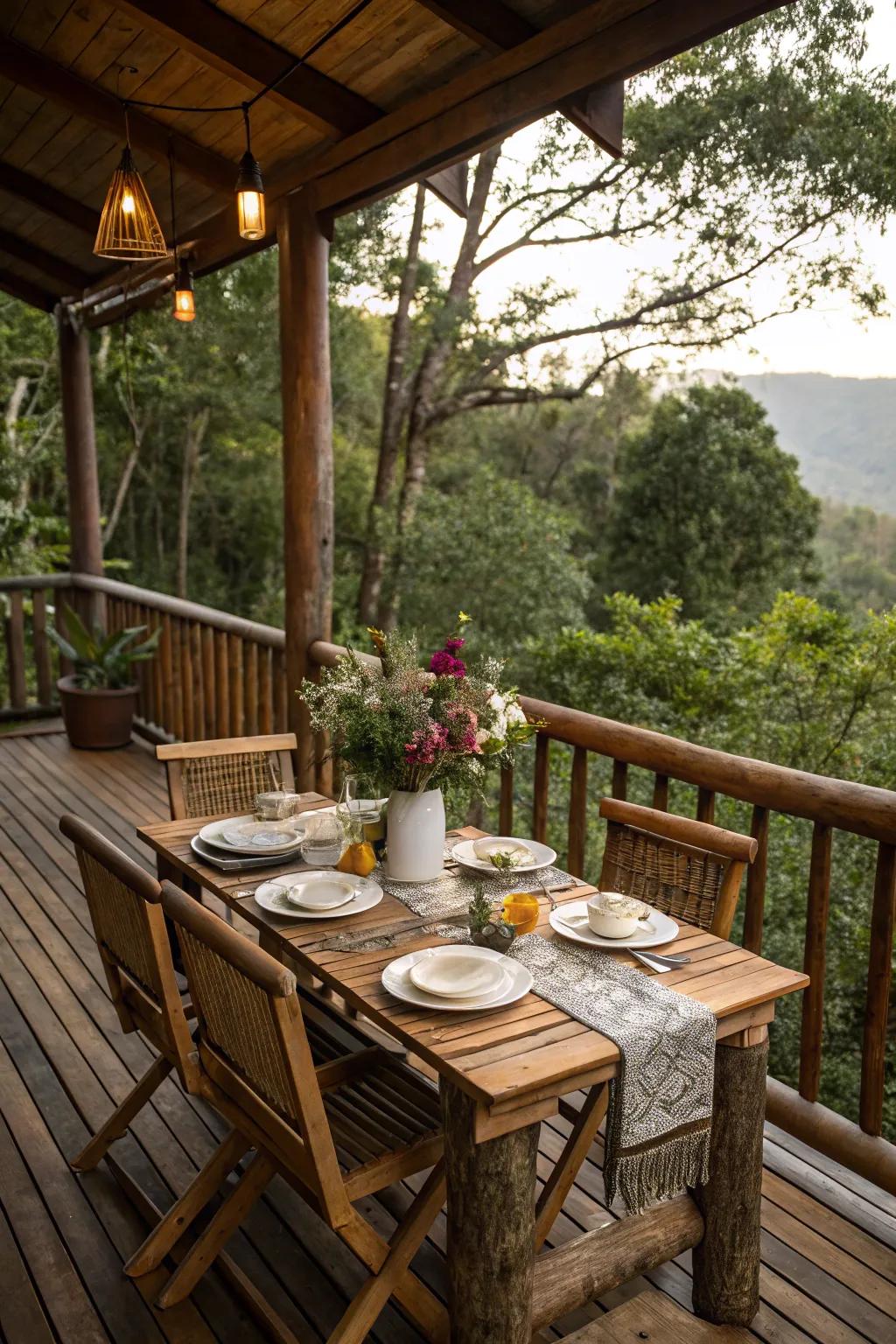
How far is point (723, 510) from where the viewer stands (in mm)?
12625

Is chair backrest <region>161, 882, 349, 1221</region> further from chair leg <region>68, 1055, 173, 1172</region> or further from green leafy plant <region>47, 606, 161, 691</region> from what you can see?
green leafy plant <region>47, 606, 161, 691</region>

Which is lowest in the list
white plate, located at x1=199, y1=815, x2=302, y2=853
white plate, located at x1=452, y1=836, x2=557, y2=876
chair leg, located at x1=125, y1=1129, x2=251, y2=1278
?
chair leg, located at x1=125, y1=1129, x2=251, y2=1278

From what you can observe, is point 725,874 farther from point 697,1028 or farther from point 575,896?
point 697,1028

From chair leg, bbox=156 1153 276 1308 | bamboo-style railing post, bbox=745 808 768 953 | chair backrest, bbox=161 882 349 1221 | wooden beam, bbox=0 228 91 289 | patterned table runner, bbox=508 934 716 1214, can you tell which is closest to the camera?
chair backrest, bbox=161 882 349 1221

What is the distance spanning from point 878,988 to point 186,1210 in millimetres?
1559

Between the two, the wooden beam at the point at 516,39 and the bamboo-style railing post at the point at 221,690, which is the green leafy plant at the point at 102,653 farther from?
the wooden beam at the point at 516,39

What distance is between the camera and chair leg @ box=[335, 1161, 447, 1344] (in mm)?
1758

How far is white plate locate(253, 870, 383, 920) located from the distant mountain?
11.7 meters

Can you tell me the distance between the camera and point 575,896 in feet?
7.24

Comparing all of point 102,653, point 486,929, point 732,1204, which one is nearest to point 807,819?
point 732,1204

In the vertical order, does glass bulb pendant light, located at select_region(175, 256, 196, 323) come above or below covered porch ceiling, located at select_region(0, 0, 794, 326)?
below

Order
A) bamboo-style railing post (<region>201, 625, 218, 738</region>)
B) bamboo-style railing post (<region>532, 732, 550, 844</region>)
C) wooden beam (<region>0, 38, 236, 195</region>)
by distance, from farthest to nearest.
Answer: bamboo-style railing post (<region>201, 625, 218, 738</region>) → wooden beam (<region>0, 38, 236, 195</region>) → bamboo-style railing post (<region>532, 732, 550, 844</region>)

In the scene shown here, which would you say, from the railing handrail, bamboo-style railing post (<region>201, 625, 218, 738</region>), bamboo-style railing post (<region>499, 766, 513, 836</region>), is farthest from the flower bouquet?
bamboo-style railing post (<region>201, 625, 218, 738</region>)

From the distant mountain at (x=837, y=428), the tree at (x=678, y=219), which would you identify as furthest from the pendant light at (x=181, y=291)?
the distant mountain at (x=837, y=428)
